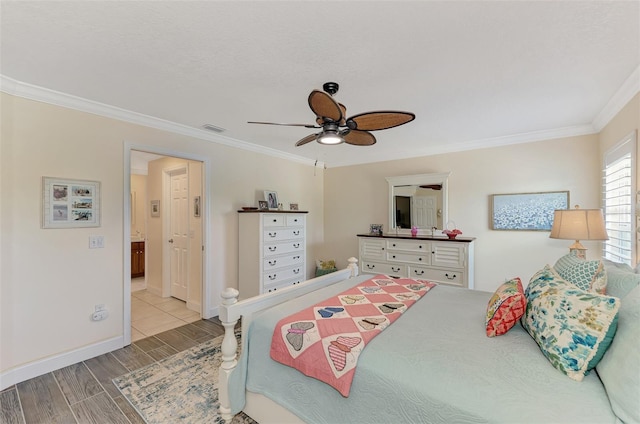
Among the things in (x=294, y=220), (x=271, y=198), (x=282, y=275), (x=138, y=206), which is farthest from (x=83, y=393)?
(x=138, y=206)

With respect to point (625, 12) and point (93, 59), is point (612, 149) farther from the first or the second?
point (93, 59)

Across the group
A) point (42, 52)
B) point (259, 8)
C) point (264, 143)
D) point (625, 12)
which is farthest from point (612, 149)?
point (42, 52)

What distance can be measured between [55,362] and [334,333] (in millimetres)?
2704

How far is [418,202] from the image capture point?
443cm

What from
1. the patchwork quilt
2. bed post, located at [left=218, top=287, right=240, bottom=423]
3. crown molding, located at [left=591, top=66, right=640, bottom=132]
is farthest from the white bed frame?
crown molding, located at [left=591, top=66, right=640, bottom=132]

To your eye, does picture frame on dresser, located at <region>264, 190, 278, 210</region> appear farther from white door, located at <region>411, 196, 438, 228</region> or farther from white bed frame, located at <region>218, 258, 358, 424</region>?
white bed frame, located at <region>218, 258, 358, 424</region>

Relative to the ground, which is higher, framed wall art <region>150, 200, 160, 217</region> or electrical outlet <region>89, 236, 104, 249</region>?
framed wall art <region>150, 200, 160, 217</region>

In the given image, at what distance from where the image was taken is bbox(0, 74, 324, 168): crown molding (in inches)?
89.5

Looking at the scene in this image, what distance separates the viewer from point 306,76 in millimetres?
2133

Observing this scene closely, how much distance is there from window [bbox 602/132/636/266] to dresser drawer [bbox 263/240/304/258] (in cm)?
356

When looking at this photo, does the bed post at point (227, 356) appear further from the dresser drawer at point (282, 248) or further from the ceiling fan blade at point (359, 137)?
the dresser drawer at point (282, 248)

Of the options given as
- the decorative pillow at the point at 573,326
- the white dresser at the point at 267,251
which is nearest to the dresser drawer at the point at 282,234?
the white dresser at the point at 267,251

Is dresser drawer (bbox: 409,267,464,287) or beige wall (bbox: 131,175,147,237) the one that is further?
beige wall (bbox: 131,175,147,237)

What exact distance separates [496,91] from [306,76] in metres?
1.69
